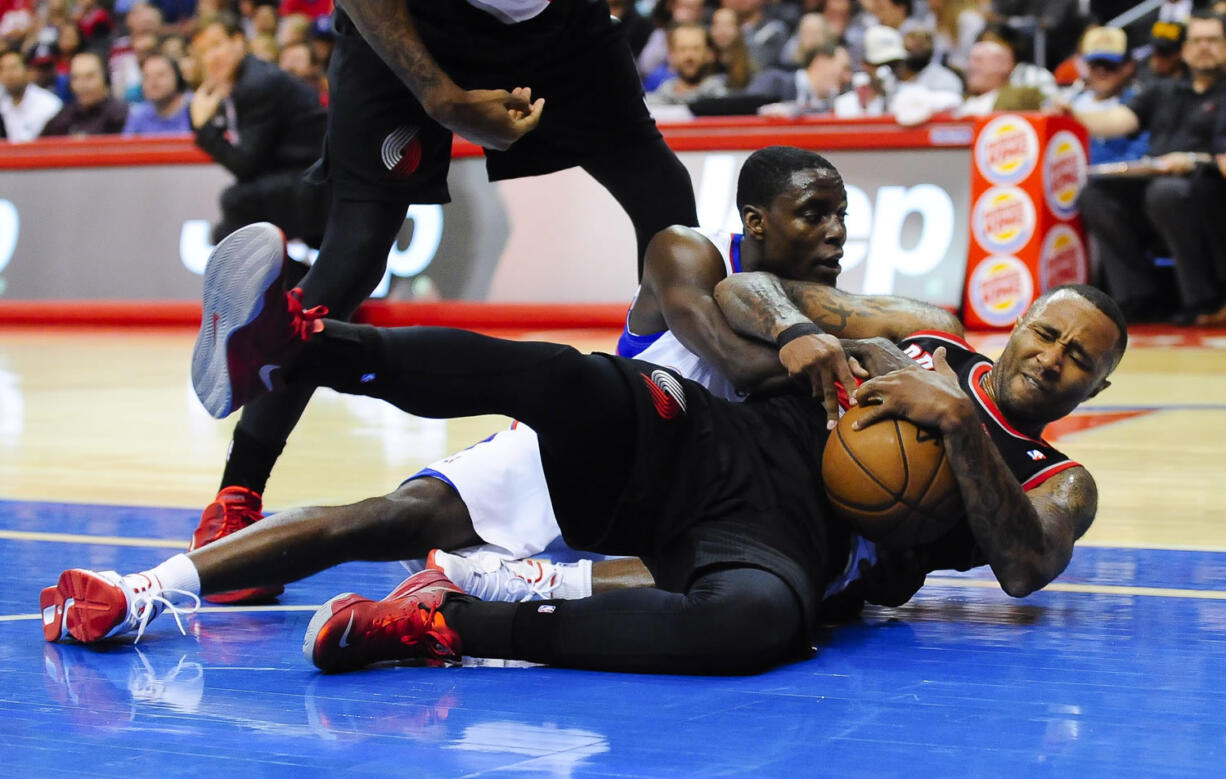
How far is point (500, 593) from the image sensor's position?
3.56 metres

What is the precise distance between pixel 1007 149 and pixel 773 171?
664 centimetres

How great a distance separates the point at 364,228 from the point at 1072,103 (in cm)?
812

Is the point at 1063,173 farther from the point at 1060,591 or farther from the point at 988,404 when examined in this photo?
the point at 988,404

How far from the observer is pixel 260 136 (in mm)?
10812

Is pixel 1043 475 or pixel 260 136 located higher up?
pixel 260 136

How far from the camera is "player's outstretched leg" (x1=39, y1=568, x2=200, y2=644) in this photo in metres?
3.27

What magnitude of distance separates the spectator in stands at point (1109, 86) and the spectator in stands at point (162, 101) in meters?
7.00

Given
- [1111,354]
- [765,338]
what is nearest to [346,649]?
[765,338]

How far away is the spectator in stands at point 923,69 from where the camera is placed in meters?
11.1

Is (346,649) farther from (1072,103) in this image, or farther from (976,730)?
(1072,103)

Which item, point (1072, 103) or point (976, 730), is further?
point (1072, 103)

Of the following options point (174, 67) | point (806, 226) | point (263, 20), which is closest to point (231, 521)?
point (806, 226)

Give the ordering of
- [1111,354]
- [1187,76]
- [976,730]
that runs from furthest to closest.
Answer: [1187,76] < [1111,354] < [976,730]

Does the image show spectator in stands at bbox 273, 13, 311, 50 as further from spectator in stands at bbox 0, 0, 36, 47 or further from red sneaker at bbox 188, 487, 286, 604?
red sneaker at bbox 188, 487, 286, 604
